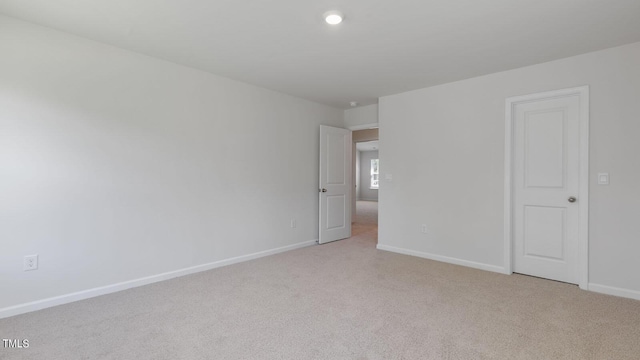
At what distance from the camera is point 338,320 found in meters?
2.40

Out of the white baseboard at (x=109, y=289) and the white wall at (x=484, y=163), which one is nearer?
the white baseboard at (x=109, y=289)

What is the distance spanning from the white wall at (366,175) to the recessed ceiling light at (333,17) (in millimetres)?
11419

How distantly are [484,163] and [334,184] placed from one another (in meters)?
2.34

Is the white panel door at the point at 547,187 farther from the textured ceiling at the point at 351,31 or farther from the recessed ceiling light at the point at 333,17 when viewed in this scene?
the recessed ceiling light at the point at 333,17

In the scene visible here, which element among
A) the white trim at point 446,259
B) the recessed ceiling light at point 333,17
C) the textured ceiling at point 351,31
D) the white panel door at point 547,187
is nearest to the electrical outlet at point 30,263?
the textured ceiling at point 351,31

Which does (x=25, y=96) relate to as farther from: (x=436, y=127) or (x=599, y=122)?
(x=599, y=122)

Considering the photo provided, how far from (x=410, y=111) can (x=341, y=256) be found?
228cm

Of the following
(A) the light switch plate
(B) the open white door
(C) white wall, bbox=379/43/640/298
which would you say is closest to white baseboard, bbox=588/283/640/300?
(C) white wall, bbox=379/43/640/298

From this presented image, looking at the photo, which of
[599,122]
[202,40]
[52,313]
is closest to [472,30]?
[599,122]

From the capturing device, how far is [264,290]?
303cm

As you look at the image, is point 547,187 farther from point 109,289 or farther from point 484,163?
point 109,289

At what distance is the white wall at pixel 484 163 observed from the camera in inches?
115

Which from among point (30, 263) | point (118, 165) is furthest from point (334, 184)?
point (30, 263)

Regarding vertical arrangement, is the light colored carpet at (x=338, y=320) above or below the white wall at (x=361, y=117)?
below
